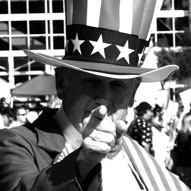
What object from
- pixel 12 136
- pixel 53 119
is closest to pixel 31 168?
pixel 12 136

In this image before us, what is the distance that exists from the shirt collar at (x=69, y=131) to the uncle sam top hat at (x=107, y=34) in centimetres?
22

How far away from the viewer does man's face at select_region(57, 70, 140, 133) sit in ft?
8.04

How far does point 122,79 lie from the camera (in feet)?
8.26

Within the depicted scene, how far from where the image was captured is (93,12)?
8.63ft

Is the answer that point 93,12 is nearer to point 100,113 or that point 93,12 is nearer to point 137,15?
point 137,15

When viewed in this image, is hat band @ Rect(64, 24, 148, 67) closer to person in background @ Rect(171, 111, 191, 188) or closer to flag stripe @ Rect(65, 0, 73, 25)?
flag stripe @ Rect(65, 0, 73, 25)

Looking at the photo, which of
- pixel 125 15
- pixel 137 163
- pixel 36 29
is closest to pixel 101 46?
pixel 125 15

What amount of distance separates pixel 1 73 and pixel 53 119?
77.7 ft

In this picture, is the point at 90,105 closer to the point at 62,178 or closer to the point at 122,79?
the point at 122,79

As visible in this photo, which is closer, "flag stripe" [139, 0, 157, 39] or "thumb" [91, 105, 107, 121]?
"thumb" [91, 105, 107, 121]

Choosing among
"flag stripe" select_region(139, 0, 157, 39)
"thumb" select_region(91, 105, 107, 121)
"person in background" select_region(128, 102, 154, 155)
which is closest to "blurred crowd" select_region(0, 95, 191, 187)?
"person in background" select_region(128, 102, 154, 155)

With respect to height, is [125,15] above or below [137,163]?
above

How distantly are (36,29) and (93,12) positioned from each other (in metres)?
24.5

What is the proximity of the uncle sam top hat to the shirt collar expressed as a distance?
0.22 meters
